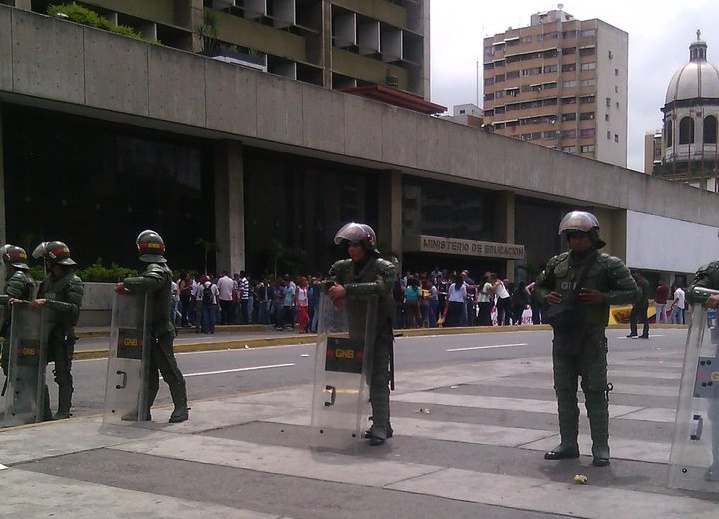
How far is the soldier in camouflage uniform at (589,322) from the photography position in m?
6.54

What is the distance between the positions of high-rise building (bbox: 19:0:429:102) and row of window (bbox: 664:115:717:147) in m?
53.8

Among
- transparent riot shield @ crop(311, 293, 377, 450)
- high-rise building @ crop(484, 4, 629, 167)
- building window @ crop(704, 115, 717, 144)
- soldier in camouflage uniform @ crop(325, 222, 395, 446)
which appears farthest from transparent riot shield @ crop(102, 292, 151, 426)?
high-rise building @ crop(484, 4, 629, 167)

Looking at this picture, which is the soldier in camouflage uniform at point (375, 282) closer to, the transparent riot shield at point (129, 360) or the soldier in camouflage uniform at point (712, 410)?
the transparent riot shield at point (129, 360)

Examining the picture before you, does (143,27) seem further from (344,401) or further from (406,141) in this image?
(344,401)

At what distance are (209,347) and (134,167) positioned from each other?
1082 centimetres

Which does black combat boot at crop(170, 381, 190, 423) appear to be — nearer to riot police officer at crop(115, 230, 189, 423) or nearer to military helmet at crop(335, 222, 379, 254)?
riot police officer at crop(115, 230, 189, 423)

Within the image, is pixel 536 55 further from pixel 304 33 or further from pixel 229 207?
pixel 229 207

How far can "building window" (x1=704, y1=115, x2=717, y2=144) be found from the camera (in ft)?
294

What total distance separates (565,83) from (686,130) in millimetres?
20489

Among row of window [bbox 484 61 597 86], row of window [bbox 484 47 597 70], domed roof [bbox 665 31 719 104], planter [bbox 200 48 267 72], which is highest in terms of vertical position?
row of window [bbox 484 47 597 70]

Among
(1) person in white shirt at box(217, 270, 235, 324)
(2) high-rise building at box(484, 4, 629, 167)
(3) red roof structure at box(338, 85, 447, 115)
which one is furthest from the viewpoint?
(2) high-rise building at box(484, 4, 629, 167)

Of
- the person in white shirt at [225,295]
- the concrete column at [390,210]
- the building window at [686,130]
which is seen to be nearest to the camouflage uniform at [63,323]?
the person in white shirt at [225,295]

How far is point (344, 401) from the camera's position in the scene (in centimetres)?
742

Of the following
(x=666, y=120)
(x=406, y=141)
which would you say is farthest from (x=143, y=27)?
(x=666, y=120)
